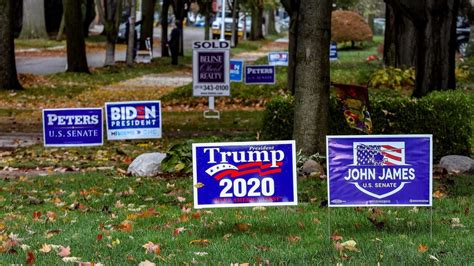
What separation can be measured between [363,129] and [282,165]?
11.7 feet

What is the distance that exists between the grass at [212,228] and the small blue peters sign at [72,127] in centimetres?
248

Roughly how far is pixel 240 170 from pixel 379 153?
106 cm

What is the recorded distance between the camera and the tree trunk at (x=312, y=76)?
12.3 meters

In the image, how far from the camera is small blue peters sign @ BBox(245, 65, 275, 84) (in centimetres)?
2467

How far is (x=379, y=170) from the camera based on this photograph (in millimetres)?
7617

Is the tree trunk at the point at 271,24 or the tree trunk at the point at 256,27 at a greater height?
the tree trunk at the point at 256,27

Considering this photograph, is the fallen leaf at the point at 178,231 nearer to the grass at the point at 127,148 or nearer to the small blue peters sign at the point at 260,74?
the grass at the point at 127,148

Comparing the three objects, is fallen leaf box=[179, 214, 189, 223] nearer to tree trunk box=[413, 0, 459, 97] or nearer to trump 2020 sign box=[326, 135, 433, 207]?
trump 2020 sign box=[326, 135, 433, 207]

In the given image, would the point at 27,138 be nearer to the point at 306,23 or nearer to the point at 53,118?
the point at 53,118

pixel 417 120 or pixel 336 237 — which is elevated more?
pixel 336 237

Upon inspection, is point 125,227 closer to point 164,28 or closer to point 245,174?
point 245,174

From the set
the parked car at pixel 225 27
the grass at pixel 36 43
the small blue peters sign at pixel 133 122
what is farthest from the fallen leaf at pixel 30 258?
the parked car at pixel 225 27

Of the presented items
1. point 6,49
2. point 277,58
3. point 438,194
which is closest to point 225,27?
point 277,58

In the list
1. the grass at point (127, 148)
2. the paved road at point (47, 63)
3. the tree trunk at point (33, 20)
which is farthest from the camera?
the tree trunk at point (33, 20)
